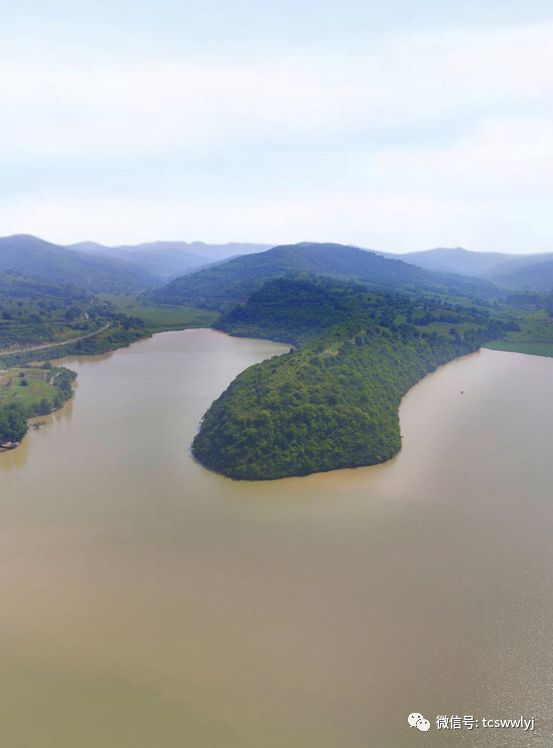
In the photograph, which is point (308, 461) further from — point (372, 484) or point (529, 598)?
point (529, 598)

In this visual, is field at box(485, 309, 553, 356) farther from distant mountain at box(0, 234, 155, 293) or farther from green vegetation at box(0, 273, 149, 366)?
distant mountain at box(0, 234, 155, 293)

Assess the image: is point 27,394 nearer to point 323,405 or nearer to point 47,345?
point 323,405

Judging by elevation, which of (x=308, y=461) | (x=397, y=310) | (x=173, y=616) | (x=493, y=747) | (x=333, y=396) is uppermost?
(x=397, y=310)

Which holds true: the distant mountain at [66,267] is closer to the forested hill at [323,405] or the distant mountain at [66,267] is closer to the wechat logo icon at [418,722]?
the forested hill at [323,405]

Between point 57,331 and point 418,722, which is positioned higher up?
point 57,331

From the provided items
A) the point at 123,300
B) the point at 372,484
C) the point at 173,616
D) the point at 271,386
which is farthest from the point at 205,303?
the point at 173,616

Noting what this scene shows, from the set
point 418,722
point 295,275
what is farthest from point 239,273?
point 418,722
